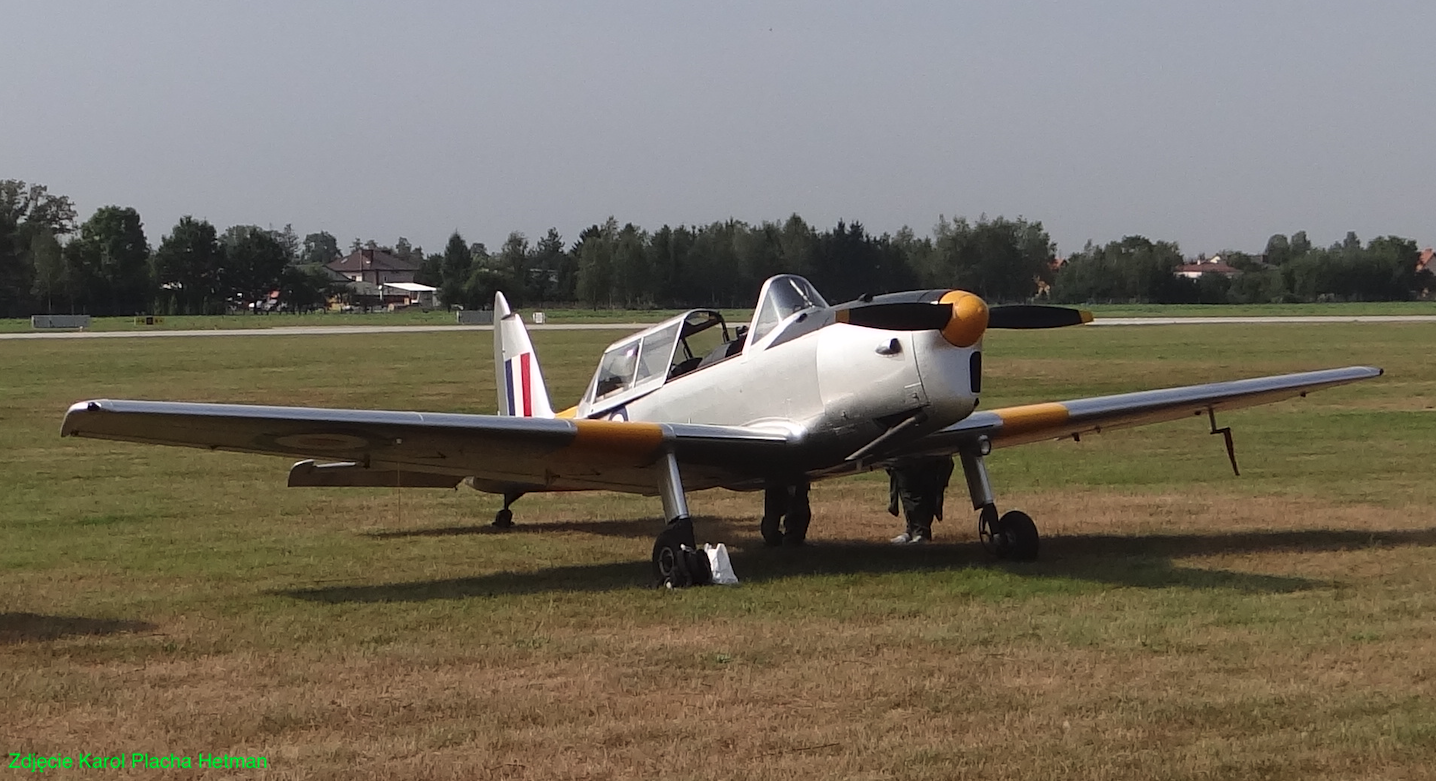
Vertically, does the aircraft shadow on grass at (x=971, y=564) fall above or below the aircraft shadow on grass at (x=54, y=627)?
below

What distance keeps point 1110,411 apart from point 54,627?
24.2 feet

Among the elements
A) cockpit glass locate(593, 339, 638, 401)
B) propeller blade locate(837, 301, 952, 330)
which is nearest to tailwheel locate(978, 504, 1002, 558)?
propeller blade locate(837, 301, 952, 330)

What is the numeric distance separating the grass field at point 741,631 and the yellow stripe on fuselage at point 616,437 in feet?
2.82

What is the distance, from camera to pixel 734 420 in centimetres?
1076

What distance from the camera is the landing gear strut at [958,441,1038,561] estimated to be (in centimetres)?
1043

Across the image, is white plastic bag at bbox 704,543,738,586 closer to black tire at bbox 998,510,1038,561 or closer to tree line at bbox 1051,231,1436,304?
black tire at bbox 998,510,1038,561

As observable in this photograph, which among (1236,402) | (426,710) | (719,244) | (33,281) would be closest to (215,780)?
(426,710)

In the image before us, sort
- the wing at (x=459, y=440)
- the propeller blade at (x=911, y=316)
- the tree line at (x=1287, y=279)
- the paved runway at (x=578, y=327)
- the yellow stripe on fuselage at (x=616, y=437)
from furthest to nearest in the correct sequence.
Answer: the tree line at (x=1287, y=279), the paved runway at (x=578, y=327), the yellow stripe on fuselage at (x=616, y=437), the propeller blade at (x=911, y=316), the wing at (x=459, y=440)

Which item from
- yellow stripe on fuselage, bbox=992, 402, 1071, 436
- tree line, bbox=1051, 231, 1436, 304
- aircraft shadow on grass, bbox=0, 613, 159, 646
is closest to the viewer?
aircraft shadow on grass, bbox=0, 613, 159, 646

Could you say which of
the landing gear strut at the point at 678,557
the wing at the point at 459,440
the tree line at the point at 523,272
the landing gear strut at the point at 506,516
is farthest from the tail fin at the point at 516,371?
the tree line at the point at 523,272

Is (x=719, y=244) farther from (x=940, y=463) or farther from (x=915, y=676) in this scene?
(x=915, y=676)

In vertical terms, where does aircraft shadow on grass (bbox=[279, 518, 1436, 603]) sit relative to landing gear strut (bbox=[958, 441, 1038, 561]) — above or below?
below

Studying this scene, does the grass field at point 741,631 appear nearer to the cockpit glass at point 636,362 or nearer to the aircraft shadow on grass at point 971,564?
the aircraft shadow on grass at point 971,564

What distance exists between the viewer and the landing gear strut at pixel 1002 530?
1043cm
